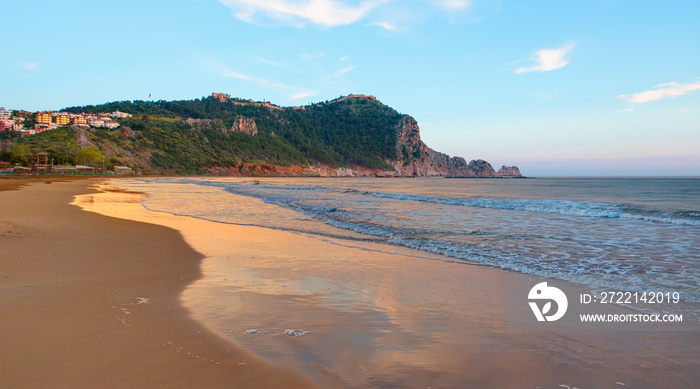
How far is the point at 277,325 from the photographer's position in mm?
4113

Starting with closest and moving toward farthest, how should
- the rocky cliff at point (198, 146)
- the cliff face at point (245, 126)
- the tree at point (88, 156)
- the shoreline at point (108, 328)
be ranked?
1. the shoreline at point (108, 328)
2. the tree at point (88, 156)
3. the rocky cliff at point (198, 146)
4. the cliff face at point (245, 126)

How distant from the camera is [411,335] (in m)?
3.89

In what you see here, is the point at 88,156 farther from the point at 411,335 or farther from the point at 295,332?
the point at 411,335

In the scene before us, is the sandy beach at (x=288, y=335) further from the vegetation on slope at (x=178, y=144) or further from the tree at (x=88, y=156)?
the tree at (x=88, y=156)

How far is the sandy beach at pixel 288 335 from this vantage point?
2967mm

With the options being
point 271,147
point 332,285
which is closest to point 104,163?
point 271,147

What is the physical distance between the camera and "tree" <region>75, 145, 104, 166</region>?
3716 inches

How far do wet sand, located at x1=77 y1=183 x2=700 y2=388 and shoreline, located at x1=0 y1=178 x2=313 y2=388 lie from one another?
0.29 m

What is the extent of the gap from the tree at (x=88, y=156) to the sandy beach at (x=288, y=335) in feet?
345

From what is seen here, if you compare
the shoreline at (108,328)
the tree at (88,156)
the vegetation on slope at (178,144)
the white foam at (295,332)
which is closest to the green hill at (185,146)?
the vegetation on slope at (178,144)

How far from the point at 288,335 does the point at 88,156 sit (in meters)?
112

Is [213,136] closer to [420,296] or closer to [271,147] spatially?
[271,147]

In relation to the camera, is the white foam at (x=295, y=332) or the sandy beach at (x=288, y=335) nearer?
the sandy beach at (x=288, y=335)

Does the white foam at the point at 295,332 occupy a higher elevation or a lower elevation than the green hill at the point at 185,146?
lower
